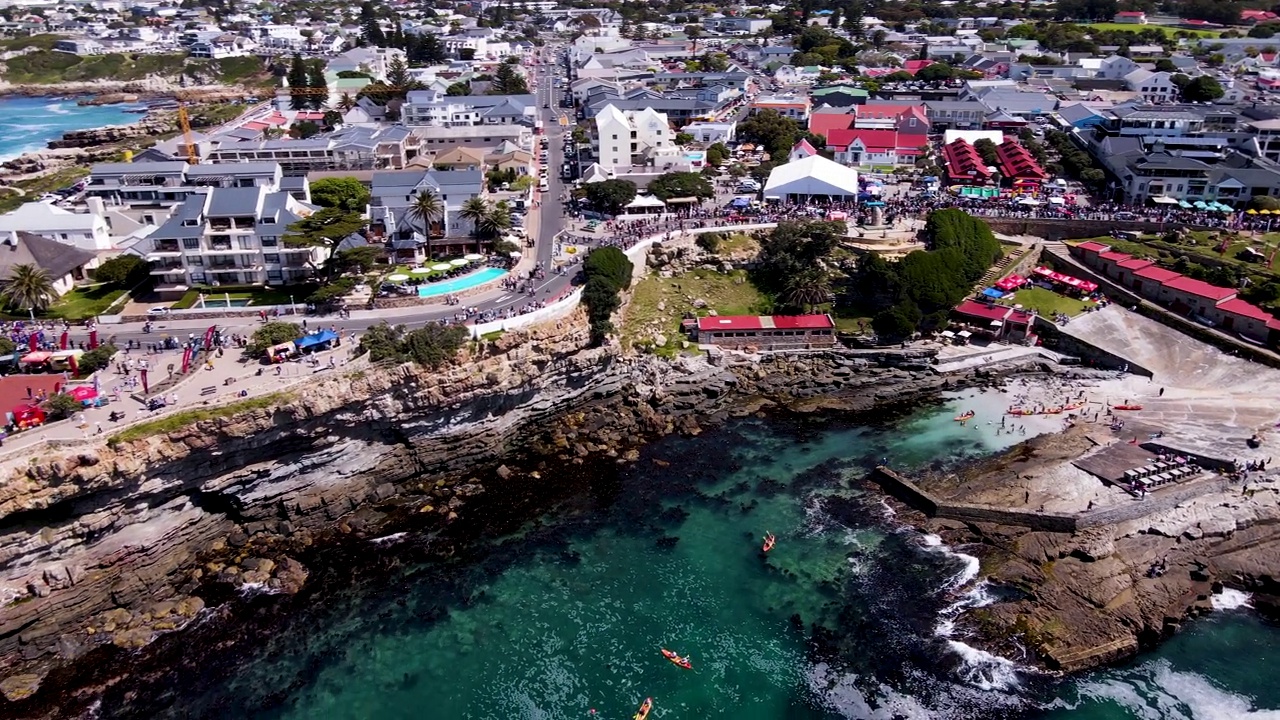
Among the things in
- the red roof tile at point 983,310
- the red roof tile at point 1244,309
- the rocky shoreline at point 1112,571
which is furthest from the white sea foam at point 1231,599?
the red roof tile at point 983,310

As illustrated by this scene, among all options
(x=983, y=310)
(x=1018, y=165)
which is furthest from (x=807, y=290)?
(x=1018, y=165)

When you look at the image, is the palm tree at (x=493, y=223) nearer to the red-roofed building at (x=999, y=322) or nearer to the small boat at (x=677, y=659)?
the red-roofed building at (x=999, y=322)

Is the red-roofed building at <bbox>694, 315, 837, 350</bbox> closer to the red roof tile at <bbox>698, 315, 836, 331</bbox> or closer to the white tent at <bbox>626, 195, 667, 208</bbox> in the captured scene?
the red roof tile at <bbox>698, 315, 836, 331</bbox>

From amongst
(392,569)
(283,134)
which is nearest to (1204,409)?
(392,569)

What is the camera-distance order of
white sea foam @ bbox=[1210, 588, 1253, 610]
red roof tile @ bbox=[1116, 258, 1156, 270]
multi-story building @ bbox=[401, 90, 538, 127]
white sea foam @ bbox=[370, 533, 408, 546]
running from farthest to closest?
1. multi-story building @ bbox=[401, 90, 538, 127]
2. red roof tile @ bbox=[1116, 258, 1156, 270]
3. white sea foam @ bbox=[370, 533, 408, 546]
4. white sea foam @ bbox=[1210, 588, 1253, 610]

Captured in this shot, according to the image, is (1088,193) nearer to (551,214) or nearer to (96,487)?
(551,214)

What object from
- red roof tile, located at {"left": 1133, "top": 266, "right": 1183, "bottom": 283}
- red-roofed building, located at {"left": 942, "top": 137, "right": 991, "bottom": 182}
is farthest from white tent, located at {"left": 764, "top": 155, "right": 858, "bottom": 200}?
red roof tile, located at {"left": 1133, "top": 266, "right": 1183, "bottom": 283}
